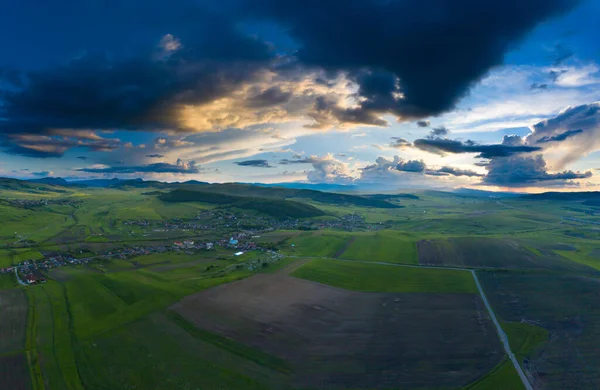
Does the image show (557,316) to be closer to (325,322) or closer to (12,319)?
(325,322)

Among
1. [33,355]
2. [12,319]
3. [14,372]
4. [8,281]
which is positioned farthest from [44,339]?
[8,281]

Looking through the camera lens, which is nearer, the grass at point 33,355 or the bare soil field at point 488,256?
the grass at point 33,355

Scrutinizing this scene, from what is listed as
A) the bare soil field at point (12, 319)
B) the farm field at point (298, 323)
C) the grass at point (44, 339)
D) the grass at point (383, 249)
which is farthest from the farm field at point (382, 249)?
the bare soil field at point (12, 319)

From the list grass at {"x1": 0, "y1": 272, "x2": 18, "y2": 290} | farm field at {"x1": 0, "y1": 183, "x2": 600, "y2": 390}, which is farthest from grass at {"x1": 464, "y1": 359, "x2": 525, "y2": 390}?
grass at {"x1": 0, "y1": 272, "x2": 18, "y2": 290}

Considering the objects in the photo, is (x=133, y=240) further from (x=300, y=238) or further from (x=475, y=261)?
(x=475, y=261)

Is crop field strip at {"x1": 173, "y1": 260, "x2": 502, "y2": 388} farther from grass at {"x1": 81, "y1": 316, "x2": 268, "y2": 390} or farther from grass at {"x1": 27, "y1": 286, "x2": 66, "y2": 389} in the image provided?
grass at {"x1": 27, "y1": 286, "x2": 66, "y2": 389}

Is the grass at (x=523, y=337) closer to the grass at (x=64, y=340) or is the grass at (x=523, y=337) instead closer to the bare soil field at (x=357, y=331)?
the bare soil field at (x=357, y=331)
